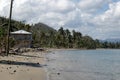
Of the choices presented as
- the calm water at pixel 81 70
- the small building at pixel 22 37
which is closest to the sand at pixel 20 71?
the calm water at pixel 81 70

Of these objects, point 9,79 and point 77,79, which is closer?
point 9,79

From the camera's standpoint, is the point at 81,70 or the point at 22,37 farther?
the point at 22,37

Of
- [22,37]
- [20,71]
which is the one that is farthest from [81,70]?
[22,37]

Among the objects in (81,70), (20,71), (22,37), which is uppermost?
(22,37)

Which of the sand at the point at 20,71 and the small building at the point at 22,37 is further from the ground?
the small building at the point at 22,37

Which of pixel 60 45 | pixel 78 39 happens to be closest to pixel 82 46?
pixel 78 39

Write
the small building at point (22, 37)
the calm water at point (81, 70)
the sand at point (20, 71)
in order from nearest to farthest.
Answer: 1. the sand at point (20, 71)
2. the calm water at point (81, 70)
3. the small building at point (22, 37)

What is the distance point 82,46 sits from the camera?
187 m

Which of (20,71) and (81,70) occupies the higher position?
(20,71)

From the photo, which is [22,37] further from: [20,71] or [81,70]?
[20,71]

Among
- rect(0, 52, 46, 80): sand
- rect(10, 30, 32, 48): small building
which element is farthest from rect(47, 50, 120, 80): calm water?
rect(10, 30, 32, 48): small building

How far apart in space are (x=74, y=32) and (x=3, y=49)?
444ft

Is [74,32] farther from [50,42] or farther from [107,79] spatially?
[107,79]

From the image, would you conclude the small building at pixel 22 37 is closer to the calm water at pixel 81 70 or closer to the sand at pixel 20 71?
the calm water at pixel 81 70
